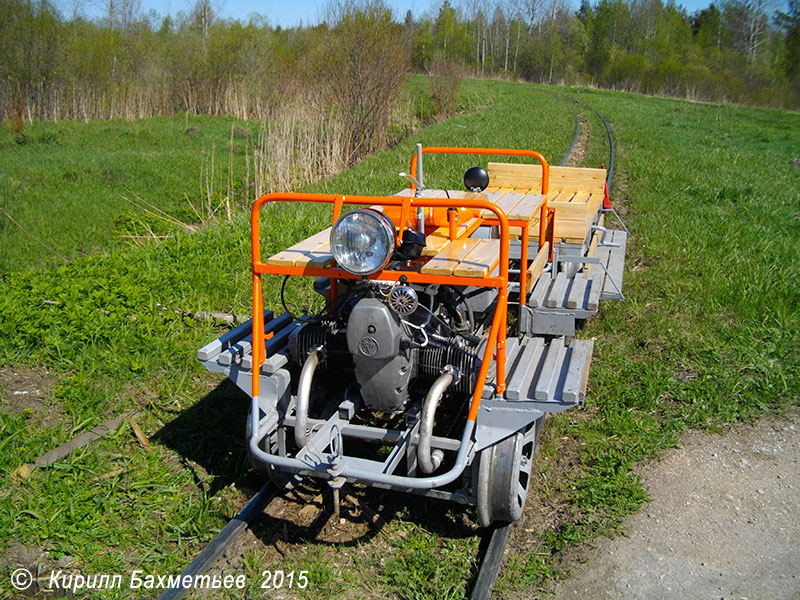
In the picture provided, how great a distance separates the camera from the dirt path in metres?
3.67

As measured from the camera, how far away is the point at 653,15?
261ft

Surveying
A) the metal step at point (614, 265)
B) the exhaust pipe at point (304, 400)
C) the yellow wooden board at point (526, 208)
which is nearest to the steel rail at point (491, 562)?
the exhaust pipe at point (304, 400)

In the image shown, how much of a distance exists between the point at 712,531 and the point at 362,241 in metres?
2.55

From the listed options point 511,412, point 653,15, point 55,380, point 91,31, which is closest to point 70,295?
point 55,380

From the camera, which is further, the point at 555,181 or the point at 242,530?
the point at 555,181

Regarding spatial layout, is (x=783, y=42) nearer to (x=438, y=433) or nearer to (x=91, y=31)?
(x=91, y=31)

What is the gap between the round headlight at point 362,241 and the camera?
353 centimetres

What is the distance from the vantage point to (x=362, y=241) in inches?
141

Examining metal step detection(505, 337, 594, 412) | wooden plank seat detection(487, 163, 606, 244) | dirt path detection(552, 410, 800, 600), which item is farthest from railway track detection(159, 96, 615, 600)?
wooden plank seat detection(487, 163, 606, 244)

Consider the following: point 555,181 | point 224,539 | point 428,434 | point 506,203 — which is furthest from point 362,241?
point 555,181

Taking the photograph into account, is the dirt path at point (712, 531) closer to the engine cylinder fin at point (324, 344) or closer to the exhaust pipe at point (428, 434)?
the exhaust pipe at point (428, 434)

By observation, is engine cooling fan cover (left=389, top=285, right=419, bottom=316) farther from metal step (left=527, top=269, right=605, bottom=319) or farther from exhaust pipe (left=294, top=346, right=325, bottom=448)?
metal step (left=527, top=269, right=605, bottom=319)

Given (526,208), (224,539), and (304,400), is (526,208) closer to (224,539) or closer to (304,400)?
(304,400)

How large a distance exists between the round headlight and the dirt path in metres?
1.91
